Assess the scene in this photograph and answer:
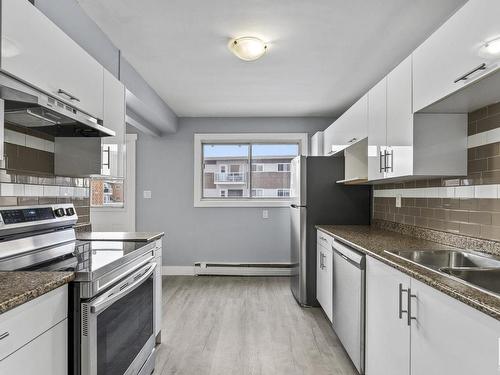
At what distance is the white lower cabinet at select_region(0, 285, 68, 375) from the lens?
1022 millimetres

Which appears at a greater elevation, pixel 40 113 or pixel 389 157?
pixel 40 113

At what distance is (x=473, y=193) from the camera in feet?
6.75

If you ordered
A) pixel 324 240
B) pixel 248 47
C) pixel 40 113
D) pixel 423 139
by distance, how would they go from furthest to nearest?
pixel 324 240, pixel 248 47, pixel 423 139, pixel 40 113

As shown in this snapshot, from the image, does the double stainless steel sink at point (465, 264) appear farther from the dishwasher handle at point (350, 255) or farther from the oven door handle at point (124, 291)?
the oven door handle at point (124, 291)

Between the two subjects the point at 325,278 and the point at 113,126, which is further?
the point at 325,278

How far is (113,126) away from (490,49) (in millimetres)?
2246

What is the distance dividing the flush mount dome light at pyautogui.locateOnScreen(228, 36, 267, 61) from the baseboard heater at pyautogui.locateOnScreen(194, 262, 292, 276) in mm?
3153

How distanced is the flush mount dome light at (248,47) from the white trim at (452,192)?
166 cm

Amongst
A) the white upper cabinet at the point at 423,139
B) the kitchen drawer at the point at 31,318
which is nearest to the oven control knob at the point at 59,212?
the kitchen drawer at the point at 31,318

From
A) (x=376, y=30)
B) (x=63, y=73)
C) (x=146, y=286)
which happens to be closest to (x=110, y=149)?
(x=63, y=73)

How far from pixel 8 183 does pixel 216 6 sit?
1.58 metres

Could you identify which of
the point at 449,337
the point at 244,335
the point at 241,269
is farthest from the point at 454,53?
the point at 241,269

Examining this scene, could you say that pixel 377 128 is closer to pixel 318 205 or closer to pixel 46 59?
pixel 318 205

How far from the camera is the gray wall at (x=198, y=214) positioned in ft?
16.5
